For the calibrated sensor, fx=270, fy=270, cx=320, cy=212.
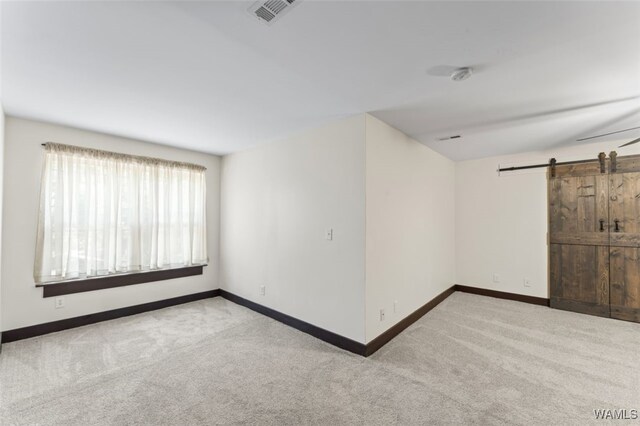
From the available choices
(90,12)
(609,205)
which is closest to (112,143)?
(90,12)

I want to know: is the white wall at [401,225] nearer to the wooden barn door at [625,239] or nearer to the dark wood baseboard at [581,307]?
the dark wood baseboard at [581,307]

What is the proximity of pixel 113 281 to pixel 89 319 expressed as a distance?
0.51 metres

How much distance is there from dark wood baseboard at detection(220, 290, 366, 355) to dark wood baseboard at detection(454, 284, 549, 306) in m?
3.18

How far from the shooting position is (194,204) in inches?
177

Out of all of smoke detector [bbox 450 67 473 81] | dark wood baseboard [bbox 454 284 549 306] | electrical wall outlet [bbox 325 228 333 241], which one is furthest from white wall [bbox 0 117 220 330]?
dark wood baseboard [bbox 454 284 549 306]

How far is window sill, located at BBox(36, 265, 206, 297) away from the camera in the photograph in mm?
3254

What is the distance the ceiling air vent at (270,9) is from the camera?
4.49 feet

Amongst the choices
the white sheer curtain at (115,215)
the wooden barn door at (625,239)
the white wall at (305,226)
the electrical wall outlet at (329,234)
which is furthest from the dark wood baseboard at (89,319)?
the wooden barn door at (625,239)

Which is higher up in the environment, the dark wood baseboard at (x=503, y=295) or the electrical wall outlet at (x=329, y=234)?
the electrical wall outlet at (x=329, y=234)

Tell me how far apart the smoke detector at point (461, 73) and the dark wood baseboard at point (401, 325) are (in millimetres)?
2531

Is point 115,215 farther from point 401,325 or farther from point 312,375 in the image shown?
point 401,325

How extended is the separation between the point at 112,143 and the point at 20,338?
8.19ft

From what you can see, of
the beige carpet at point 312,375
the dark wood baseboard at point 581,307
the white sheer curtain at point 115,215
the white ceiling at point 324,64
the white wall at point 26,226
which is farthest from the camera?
the dark wood baseboard at point 581,307

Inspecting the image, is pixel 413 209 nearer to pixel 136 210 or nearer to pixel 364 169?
pixel 364 169
